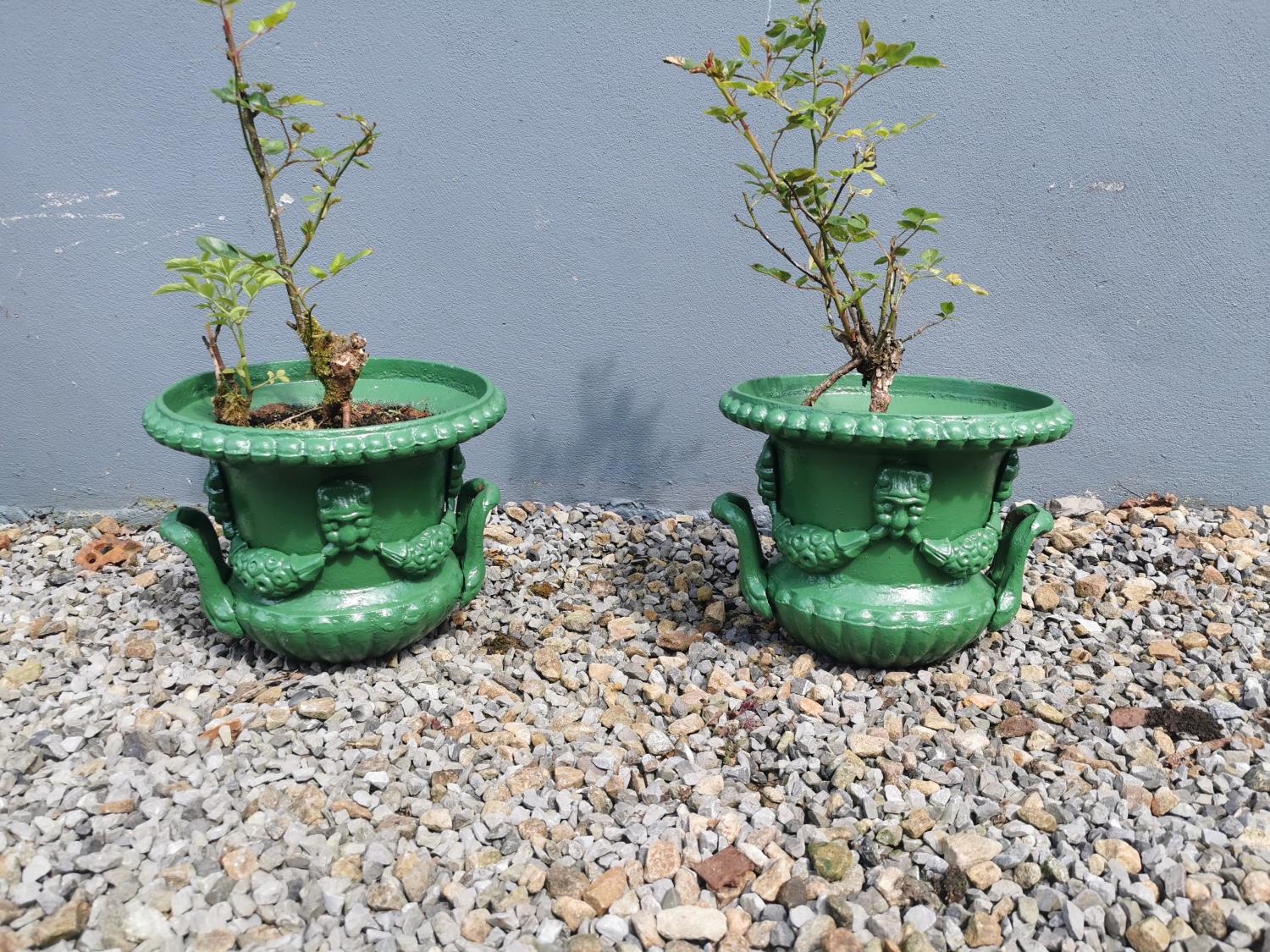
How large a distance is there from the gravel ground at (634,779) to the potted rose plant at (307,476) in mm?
185

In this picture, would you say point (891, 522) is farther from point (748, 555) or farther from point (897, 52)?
point (897, 52)

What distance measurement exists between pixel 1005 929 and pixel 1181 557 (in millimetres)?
1727

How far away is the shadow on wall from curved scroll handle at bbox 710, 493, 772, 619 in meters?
0.85

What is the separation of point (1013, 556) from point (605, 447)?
1418 mm

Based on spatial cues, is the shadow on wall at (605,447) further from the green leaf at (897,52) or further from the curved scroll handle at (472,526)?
the green leaf at (897,52)

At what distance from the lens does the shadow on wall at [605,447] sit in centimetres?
306

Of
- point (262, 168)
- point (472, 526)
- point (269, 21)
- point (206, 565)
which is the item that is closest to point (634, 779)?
point (472, 526)

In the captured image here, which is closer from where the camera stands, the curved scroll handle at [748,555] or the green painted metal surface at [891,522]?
the green painted metal surface at [891,522]

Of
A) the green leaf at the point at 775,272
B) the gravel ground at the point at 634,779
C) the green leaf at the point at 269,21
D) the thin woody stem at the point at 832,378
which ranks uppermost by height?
the green leaf at the point at 269,21

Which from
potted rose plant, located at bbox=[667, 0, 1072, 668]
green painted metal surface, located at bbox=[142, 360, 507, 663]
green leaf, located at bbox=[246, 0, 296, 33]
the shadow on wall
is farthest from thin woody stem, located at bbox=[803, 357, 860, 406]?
green leaf, located at bbox=[246, 0, 296, 33]

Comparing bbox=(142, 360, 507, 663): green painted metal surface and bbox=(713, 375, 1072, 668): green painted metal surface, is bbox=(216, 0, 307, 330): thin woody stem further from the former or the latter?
bbox=(713, 375, 1072, 668): green painted metal surface

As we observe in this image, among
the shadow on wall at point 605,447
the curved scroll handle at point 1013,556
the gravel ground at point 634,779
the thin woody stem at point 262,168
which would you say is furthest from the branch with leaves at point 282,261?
the curved scroll handle at point 1013,556

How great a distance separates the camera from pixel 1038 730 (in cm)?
193

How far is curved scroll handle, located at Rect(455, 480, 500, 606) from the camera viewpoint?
227 centimetres
